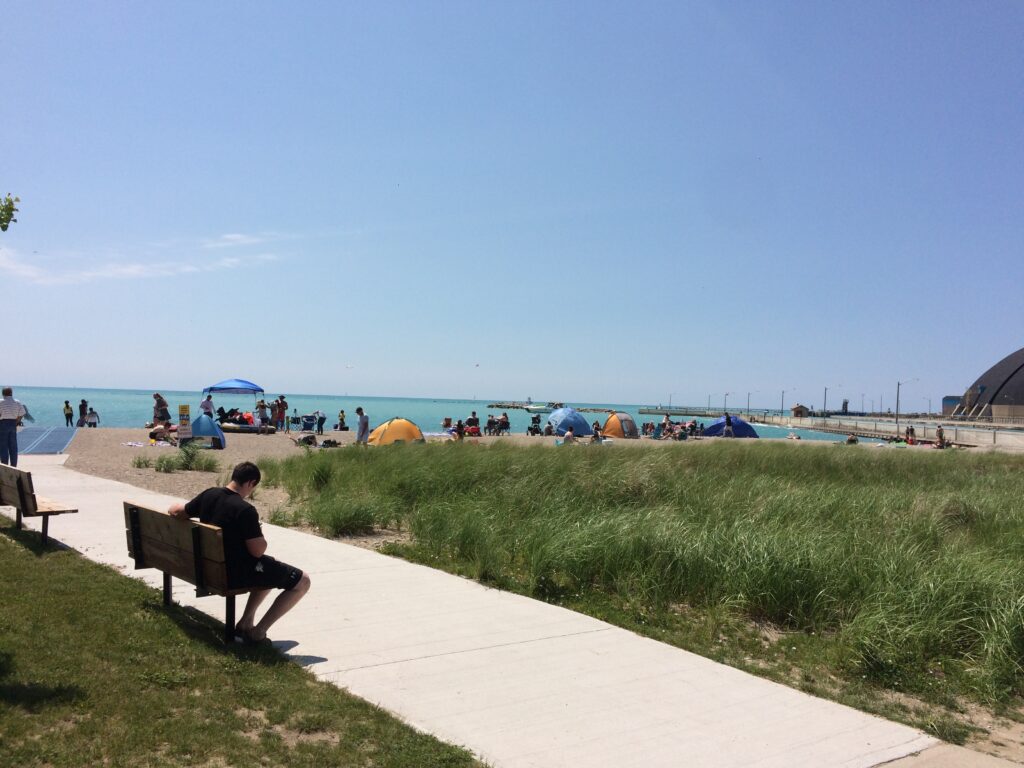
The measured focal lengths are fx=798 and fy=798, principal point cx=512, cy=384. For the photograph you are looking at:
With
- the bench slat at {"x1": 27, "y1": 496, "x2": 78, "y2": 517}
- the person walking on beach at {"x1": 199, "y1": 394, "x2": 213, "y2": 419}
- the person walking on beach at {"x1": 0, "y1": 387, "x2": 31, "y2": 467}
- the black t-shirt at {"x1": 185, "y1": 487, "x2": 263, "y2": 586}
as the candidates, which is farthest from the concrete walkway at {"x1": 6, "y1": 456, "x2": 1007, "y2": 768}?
the person walking on beach at {"x1": 199, "y1": 394, "x2": 213, "y2": 419}

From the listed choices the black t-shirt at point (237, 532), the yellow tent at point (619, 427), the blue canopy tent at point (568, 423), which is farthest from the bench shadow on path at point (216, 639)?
the yellow tent at point (619, 427)

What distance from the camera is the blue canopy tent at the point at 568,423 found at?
131ft

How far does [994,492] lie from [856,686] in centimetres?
1007

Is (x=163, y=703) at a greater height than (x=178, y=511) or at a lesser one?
lesser

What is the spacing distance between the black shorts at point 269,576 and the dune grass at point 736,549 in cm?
266

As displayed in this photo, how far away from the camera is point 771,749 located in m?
4.15

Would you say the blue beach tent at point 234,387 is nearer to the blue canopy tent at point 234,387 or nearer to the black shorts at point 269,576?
the blue canopy tent at point 234,387

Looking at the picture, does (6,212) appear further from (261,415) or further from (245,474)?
(261,415)

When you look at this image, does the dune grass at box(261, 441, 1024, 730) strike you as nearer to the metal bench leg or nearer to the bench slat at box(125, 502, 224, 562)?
the metal bench leg

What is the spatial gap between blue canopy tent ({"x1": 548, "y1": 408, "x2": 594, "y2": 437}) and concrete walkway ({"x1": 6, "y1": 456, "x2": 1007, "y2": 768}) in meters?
32.3

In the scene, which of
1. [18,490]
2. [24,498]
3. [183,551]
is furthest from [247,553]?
[18,490]

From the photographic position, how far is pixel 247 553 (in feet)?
17.5

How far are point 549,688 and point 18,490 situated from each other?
6.47m

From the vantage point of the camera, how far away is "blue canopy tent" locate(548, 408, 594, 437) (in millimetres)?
39781
